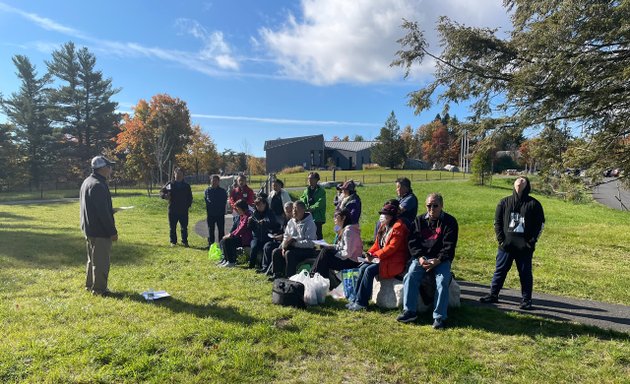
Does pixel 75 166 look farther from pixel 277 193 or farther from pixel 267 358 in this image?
pixel 267 358

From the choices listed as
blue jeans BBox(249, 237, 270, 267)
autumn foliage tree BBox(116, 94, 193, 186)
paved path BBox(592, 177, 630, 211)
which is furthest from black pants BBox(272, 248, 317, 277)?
autumn foliage tree BBox(116, 94, 193, 186)

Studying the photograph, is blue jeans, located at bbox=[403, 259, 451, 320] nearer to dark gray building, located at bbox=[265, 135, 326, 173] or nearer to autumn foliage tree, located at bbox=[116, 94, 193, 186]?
autumn foliage tree, located at bbox=[116, 94, 193, 186]

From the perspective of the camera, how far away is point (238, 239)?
8.16 meters

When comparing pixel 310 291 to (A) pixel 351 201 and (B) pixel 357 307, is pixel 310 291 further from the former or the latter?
(A) pixel 351 201

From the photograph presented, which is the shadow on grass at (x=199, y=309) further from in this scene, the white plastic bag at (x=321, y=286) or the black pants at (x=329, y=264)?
the black pants at (x=329, y=264)

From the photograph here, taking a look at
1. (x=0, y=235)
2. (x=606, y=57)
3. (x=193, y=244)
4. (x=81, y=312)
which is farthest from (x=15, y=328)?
(x=606, y=57)

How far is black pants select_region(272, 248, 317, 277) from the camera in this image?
262 inches

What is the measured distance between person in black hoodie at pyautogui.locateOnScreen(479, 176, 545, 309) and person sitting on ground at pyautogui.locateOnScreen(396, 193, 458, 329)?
991 mm

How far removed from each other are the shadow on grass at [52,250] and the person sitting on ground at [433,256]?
580 cm

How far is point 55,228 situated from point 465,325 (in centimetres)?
1309

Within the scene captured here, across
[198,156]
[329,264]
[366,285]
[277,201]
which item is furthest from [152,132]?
A: [366,285]

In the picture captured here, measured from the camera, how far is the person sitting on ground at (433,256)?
489 centimetres

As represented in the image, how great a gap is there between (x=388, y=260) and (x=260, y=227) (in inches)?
123

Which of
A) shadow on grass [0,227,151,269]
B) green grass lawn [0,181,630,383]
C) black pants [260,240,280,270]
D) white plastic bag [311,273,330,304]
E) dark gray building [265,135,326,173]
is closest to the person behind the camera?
green grass lawn [0,181,630,383]
